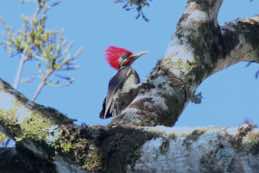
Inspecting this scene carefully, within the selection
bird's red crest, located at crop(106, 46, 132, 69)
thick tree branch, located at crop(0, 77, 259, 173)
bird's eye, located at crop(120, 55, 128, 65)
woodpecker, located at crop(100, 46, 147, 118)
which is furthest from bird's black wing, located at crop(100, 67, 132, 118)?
thick tree branch, located at crop(0, 77, 259, 173)

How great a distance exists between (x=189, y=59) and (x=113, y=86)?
207cm

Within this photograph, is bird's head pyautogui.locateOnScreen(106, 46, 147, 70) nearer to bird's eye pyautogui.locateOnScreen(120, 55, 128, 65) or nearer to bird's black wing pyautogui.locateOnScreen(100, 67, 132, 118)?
bird's eye pyautogui.locateOnScreen(120, 55, 128, 65)

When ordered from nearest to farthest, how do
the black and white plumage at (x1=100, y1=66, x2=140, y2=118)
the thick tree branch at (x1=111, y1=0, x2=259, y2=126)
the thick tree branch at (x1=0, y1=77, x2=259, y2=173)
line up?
the thick tree branch at (x1=0, y1=77, x2=259, y2=173), the thick tree branch at (x1=111, y1=0, x2=259, y2=126), the black and white plumage at (x1=100, y1=66, x2=140, y2=118)

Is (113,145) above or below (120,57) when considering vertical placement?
below

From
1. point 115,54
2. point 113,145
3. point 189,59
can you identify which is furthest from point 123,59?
point 113,145

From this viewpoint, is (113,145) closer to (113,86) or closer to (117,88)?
(117,88)

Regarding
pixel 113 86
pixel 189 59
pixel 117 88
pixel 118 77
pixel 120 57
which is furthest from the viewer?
pixel 120 57

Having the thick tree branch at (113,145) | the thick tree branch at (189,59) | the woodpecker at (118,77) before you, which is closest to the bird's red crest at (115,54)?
the woodpecker at (118,77)

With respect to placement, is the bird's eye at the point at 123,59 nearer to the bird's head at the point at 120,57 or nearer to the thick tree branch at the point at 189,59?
the bird's head at the point at 120,57

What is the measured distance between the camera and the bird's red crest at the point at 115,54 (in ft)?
25.2

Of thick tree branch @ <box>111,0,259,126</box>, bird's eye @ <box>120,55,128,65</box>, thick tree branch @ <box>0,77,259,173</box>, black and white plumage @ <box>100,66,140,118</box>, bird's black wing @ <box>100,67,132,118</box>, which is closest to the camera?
thick tree branch @ <box>0,77,259,173</box>

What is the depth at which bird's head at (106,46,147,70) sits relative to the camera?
756cm

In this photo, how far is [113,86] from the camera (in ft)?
20.6

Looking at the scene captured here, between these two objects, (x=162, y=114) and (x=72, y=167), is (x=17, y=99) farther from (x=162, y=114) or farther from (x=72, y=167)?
(x=162, y=114)
